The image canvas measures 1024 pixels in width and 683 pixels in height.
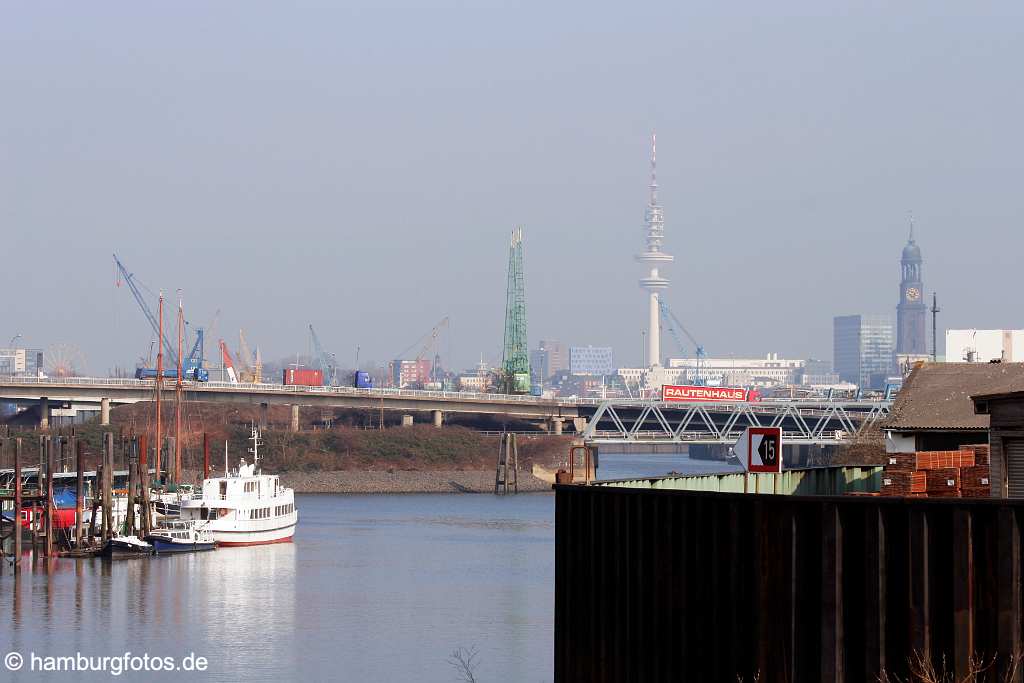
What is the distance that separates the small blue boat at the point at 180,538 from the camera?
102 meters

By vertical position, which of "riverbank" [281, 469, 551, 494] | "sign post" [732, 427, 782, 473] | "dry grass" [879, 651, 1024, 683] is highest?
"sign post" [732, 427, 782, 473]

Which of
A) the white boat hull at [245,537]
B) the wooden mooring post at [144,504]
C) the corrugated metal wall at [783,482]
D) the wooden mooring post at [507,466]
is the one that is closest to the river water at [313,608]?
the white boat hull at [245,537]

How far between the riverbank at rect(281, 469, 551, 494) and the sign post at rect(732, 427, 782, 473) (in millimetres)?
158392

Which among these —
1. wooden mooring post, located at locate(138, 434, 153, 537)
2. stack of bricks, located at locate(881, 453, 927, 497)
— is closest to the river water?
wooden mooring post, located at locate(138, 434, 153, 537)

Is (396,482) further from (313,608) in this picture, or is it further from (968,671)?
(968,671)

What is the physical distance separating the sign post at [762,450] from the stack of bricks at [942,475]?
4338mm

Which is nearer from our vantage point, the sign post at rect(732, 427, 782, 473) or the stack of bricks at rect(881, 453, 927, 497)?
the sign post at rect(732, 427, 782, 473)

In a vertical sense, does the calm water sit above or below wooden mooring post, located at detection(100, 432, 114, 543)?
below

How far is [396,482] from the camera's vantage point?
184m

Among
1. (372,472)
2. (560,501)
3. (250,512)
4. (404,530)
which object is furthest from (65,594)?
(372,472)

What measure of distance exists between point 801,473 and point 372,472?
503 feet

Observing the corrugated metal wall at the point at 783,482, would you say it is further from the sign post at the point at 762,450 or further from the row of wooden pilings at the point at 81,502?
the row of wooden pilings at the point at 81,502

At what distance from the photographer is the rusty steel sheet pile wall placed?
1920cm

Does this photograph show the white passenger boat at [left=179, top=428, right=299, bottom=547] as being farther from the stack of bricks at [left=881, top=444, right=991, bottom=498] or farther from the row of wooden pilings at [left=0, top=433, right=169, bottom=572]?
the stack of bricks at [left=881, top=444, right=991, bottom=498]
